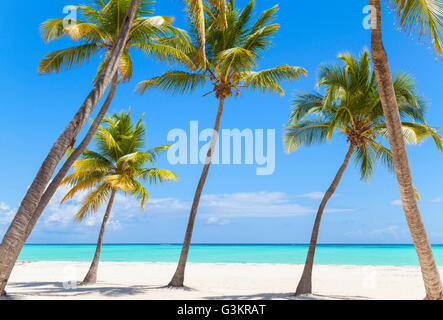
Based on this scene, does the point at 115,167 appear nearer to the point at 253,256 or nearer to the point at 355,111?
the point at 355,111

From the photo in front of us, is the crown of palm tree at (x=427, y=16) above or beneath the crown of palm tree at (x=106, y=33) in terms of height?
beneath

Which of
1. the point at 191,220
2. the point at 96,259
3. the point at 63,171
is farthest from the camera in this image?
the point at 96,259

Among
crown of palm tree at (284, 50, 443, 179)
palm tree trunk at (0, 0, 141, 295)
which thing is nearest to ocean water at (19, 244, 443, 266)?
crown of palm tree at (284, 50, 443, 179)

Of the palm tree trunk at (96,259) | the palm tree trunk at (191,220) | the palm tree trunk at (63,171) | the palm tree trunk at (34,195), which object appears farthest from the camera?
the palm tree trunk at (96,259)

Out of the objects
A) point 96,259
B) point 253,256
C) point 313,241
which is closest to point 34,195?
point 313,241

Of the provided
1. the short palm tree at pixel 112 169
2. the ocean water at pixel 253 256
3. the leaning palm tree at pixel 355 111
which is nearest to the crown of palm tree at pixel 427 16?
the leaning palm tree at pixel 355 111

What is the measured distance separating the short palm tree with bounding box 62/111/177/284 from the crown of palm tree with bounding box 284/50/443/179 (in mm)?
5426

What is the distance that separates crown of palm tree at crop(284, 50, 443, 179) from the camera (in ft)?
35.4

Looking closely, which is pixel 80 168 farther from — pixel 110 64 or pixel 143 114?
pixel 110 64

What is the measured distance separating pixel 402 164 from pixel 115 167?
10.5 m

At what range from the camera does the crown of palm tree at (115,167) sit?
43.1 feet

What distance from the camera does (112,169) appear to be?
1409 centimetres

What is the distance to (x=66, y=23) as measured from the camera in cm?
924

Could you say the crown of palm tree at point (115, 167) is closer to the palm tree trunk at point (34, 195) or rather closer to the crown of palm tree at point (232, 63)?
the crown of palm tree at point (232, 63)
